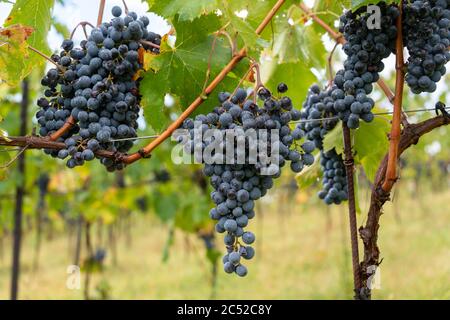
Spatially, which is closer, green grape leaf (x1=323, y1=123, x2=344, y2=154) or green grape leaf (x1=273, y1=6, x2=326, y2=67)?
green grape leaf (x1=323, y1=123, x2=344, y2=154)

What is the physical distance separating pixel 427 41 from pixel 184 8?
0.66 metres

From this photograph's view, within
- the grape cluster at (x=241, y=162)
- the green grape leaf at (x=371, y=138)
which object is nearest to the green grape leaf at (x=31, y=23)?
the grape cluster at (x=241, y=162)

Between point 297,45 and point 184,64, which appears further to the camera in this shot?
point 297,45

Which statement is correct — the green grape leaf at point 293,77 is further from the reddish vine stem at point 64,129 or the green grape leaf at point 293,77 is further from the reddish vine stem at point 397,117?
the reddish vine stem at point 64,129

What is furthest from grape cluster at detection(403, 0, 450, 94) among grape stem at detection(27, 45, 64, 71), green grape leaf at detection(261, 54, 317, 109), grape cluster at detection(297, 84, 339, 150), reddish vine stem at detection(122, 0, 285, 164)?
grape stem at detection(27, 45, 64, 71)

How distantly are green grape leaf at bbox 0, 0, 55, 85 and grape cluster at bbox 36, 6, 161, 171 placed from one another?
0.32 ft

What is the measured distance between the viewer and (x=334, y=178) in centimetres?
196

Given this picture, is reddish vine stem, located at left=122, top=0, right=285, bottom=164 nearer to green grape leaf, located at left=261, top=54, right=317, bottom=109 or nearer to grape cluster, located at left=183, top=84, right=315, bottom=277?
grape cluster, located at left=183, top=84, right=315, bottom=277

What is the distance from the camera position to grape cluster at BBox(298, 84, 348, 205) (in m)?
1.85

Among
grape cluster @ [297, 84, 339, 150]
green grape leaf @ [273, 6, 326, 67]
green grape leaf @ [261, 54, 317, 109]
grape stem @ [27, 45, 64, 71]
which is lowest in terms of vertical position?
grape cluster @ [297, 84, 339, 150]

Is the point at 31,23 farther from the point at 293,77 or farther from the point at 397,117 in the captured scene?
the point at 397,117

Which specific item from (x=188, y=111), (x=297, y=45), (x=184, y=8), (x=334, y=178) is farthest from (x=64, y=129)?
(x=297, y=45)

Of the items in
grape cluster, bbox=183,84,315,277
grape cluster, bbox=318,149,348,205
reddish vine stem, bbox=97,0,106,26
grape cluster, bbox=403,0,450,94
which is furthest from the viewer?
grape cluster, bbox=318,149,348,205

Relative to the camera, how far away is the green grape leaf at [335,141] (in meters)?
1.82
